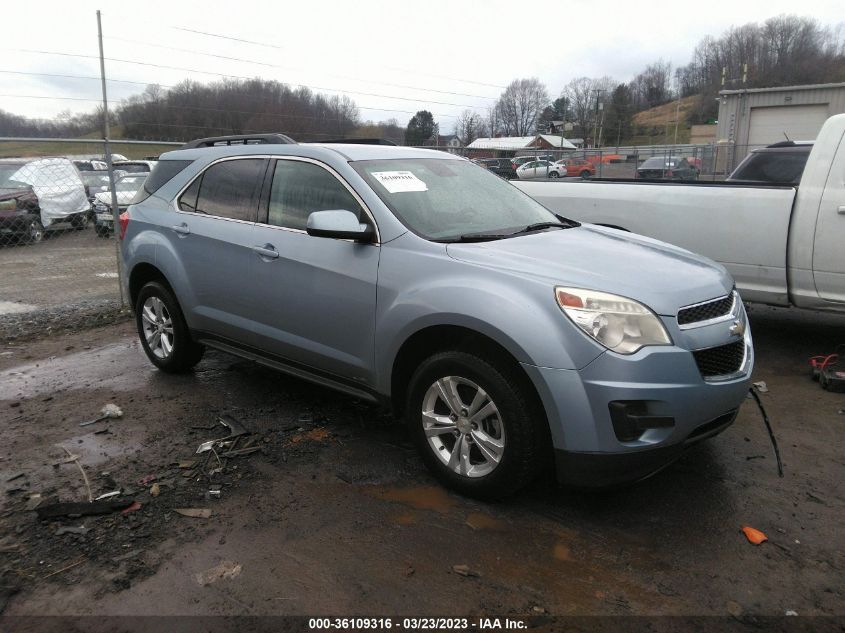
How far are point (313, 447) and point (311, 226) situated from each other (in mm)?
1345

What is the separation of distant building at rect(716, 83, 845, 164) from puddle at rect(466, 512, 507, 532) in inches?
1162

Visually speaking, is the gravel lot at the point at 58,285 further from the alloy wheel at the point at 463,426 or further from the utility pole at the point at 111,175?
the alloy wheel at the point at 463,426

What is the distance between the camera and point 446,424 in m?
3.31

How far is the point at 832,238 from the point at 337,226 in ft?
14.0

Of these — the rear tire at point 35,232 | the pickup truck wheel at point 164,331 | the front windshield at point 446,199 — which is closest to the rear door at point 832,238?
the front windshield at point 446,199

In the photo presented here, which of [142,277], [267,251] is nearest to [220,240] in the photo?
[267,251]

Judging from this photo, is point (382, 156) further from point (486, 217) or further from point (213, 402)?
point (213, 402)

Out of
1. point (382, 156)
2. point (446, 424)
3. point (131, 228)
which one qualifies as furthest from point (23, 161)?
point (446, 424)

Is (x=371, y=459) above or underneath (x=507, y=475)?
underneath

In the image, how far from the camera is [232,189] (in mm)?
4543

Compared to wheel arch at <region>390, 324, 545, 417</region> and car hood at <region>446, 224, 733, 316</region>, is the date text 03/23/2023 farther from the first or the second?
car hood at <region>446, 224, 733, 316</region>

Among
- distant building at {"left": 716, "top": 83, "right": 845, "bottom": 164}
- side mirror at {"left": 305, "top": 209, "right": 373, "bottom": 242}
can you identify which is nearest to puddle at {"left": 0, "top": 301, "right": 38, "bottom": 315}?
side mirror at {"left": 305, "top": 209, "right": 373, "bottom": 242}

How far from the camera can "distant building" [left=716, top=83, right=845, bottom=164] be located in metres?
29.0

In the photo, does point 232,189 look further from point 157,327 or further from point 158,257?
point 157,327
